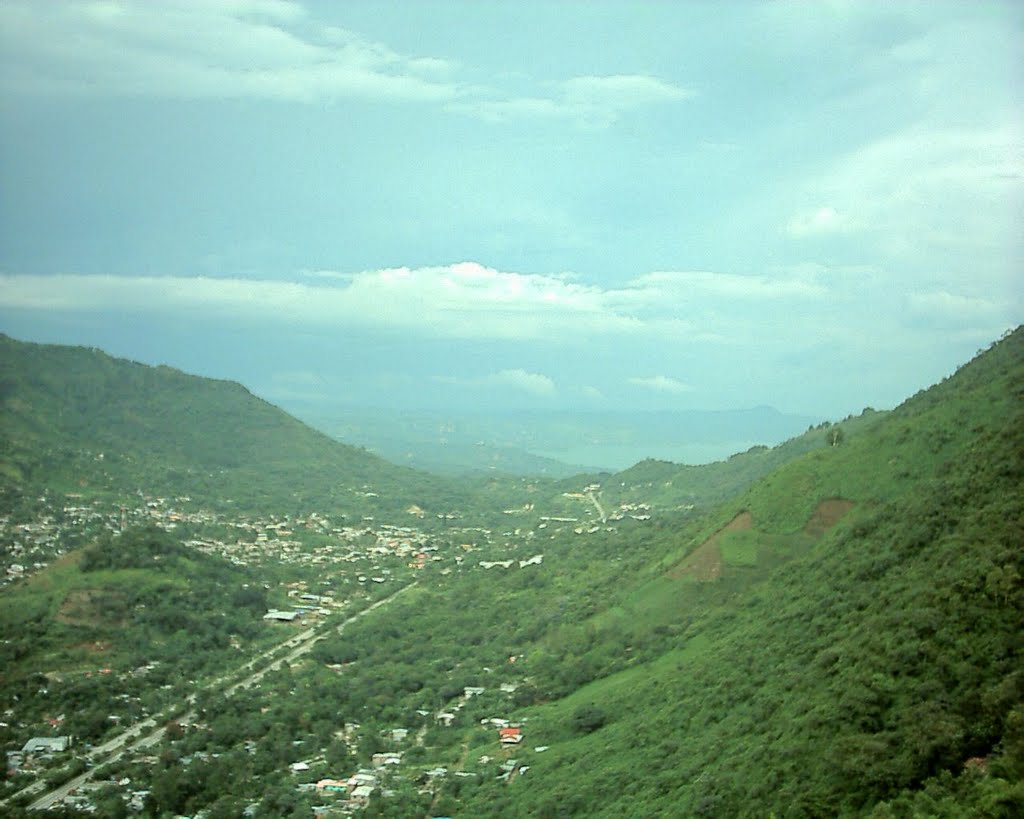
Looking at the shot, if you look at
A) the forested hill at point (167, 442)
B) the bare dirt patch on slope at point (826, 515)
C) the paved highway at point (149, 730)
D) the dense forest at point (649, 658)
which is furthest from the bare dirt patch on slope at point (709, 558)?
the forested hill at point (167, 442)

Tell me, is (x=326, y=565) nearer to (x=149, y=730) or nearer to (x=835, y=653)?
(x=149, y=730)

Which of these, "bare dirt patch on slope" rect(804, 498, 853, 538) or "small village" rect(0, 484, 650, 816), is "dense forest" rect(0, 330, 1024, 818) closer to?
"bare dirt patch on slope" rect(804, 498, 853, 538)

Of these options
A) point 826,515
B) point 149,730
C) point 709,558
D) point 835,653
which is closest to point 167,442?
point 149,730

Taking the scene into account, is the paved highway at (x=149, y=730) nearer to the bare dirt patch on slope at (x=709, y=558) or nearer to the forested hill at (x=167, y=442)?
the bare dirt patch on slope at (x=709, y=558)

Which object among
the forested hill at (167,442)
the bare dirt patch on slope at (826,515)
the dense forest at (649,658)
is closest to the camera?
the dense forest at (649,658)

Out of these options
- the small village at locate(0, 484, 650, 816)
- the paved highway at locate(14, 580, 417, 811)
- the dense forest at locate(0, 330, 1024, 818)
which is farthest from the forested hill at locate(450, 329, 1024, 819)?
the paved highway at locate(14, 580, 417, 811)

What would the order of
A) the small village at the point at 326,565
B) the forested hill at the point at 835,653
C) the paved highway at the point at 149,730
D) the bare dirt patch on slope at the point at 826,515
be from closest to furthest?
1. the forested hill at the point at 835,653
2. the paved highway at the point at 149,730
3. the small village at the point at 326,565
4. the bare dirt patch on slope at the point at 826,515

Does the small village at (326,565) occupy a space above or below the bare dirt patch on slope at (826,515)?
below

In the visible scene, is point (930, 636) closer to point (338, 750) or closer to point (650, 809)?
point (650, 809)
